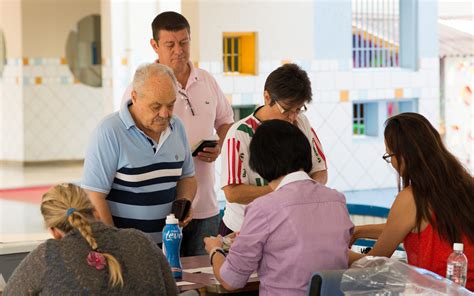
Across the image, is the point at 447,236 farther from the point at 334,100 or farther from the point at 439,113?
the point at 439,113

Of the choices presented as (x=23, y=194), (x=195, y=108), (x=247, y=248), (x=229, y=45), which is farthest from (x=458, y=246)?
(x=23, y=194)

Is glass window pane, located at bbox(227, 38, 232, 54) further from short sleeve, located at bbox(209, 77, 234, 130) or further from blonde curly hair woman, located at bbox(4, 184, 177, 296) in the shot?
blonde curly hair woman, located at bbox(4, 184, 177, 296)

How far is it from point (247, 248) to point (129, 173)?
73 centimetres

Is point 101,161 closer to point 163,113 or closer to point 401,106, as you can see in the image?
point 163,113

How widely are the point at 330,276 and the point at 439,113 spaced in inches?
233

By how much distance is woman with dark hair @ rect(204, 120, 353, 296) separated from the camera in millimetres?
2742

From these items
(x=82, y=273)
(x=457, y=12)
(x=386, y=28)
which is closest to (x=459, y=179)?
(x=82, y=273)

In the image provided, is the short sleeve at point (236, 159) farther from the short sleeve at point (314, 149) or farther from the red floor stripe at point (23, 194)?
the red floor stripe at point (23, 194)

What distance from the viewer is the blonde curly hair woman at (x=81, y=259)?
2434 mm

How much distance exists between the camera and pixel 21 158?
27.6 feet

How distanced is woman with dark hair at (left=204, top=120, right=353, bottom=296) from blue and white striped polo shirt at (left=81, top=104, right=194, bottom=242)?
606 millimetres

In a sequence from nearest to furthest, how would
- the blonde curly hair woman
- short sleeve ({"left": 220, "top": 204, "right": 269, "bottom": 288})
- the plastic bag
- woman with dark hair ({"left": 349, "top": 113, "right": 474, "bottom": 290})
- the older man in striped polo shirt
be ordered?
1. the blonde curly hair woman
2. the plastic bag
3. short sleeve ({"left": 220, "top": 204, "right": 269, "bottom": 288})
4. woman with dark hair ({"left": 349, "top": 113, "right": 474, "bottom": 290})
5. the older man in striped polo shirt

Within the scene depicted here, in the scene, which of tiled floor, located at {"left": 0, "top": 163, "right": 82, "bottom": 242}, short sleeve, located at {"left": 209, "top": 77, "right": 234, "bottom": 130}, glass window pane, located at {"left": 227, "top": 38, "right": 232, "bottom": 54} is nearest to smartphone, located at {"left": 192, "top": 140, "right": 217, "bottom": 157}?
short sleeve, located at {"left": 209, "top": 77, "right": 234, "bottom": 130}

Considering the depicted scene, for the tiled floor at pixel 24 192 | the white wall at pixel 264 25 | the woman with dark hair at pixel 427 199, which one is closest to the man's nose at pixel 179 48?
the woman with dark hair at pixel 427 199
